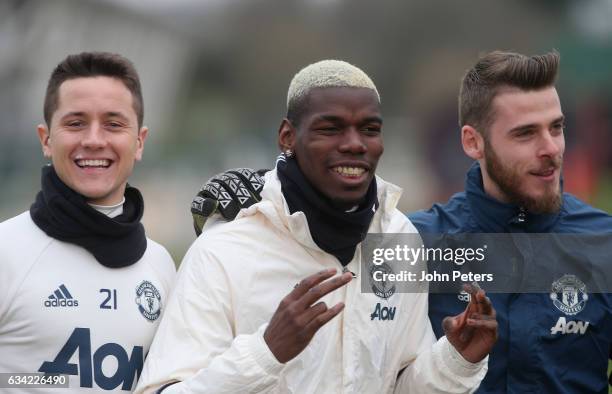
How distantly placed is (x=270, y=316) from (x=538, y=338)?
114 cm

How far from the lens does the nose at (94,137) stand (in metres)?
3.79

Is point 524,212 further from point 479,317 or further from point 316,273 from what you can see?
point 316,273

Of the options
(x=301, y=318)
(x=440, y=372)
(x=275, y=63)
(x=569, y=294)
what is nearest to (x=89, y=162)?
(x=301, y=318)

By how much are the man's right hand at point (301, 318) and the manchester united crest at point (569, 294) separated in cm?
122

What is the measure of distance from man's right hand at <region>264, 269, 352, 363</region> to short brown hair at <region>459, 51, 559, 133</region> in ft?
4.74

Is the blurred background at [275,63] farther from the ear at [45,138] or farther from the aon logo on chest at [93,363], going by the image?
the aon logo on chest at [93,363]

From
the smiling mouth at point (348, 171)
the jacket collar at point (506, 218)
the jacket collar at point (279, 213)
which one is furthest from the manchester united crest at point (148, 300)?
the jacket collar at point (506, 218)

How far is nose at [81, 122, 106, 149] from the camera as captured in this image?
3793mm

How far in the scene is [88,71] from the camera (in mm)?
3963

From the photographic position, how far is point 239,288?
3559mm

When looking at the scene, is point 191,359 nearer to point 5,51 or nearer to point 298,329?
point 298,329

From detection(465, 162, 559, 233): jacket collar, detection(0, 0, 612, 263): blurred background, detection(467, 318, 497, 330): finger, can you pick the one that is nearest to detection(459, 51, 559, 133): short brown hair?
detection(465, 162, 559, 233): jacket collar

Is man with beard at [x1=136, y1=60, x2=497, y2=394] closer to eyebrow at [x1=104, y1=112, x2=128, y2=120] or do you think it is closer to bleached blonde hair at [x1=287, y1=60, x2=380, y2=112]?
bleached blonde hair at [x1=287, y1=60, x2=380, y2=112]

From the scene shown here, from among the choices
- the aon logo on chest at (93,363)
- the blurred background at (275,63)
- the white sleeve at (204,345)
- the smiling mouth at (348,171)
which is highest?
the blurred background at (275,63)
